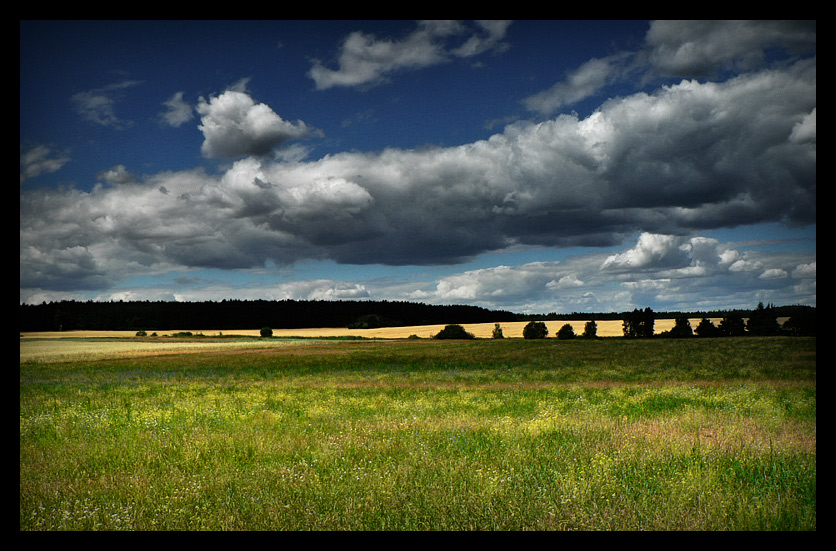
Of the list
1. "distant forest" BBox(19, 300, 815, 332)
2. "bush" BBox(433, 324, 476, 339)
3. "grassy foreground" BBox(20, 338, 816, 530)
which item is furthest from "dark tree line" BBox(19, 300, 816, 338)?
"grassy foreground" BBox(20, 338, 816, 530)

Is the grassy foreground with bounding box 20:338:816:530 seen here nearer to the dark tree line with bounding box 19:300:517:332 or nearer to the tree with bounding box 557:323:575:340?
the tree with bounding box 557:323:575:340

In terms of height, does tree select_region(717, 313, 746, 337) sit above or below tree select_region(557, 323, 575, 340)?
above

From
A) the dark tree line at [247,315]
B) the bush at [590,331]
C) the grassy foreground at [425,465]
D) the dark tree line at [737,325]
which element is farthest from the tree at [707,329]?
the grassy foreground at [425,465]

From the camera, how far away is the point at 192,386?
77.2ft

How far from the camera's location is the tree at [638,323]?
266 feet

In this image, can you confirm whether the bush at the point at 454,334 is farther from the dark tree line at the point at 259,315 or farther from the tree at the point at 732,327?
the tree at the point at 732,327

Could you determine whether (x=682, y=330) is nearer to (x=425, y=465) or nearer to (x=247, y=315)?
(x=425, y=465)

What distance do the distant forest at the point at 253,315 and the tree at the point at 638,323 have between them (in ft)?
79.4

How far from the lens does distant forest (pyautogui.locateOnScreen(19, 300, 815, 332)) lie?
115 meters

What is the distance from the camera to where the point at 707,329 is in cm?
7356

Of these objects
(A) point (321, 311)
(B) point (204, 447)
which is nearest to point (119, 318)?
(A) point (321, 311)

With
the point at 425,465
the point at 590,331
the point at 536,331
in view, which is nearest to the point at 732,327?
the point at 590,331

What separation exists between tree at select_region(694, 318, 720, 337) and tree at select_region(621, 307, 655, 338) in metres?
7.98
